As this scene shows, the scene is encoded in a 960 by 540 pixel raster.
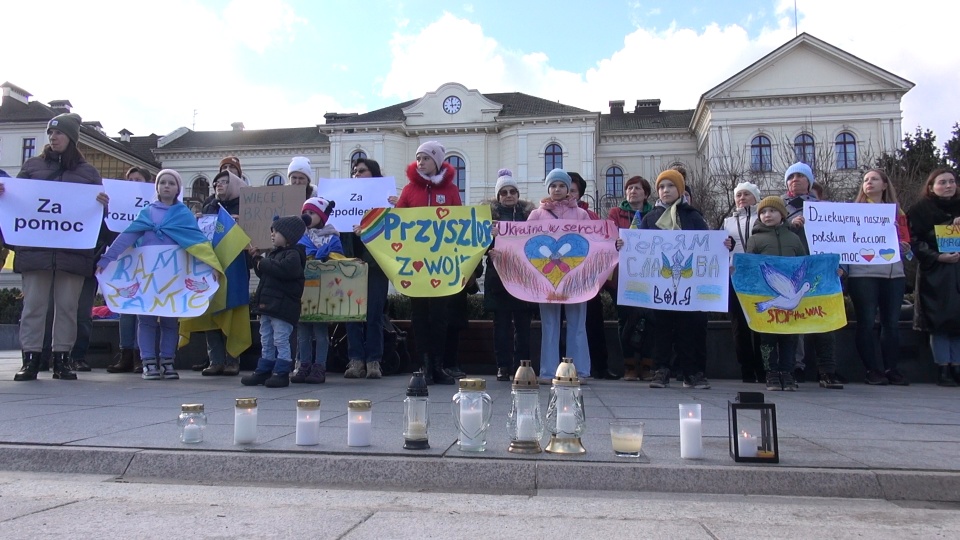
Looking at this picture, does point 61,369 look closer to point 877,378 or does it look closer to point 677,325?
point 677,325

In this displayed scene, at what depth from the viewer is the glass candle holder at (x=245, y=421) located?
3715 mm

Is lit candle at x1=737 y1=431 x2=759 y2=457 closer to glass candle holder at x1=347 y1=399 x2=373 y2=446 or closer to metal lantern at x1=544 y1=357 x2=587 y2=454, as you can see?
metal lantern at x1=544 y1=357 x2=587 y2=454

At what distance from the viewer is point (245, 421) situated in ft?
12.2

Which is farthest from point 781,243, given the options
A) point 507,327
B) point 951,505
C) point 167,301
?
point 167,301

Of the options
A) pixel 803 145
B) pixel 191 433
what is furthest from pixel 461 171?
pixel 191 433

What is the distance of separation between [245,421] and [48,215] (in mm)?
4617

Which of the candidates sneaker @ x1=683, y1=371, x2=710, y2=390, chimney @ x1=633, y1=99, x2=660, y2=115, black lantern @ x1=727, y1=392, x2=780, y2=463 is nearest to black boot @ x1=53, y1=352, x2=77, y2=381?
sneaker @ x1=683, y1=371, x2=710, y2=390

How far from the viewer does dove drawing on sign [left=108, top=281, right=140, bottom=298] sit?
7.16 metres

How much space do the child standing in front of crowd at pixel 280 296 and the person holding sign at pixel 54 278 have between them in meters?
1.94

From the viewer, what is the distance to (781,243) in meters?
7.05

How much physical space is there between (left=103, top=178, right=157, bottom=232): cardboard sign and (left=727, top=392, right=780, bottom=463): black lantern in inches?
272

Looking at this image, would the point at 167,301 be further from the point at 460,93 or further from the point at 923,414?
the point at 460,93

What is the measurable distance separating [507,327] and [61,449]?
14.1ft

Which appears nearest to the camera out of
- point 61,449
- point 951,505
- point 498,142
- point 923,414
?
point 951,505
